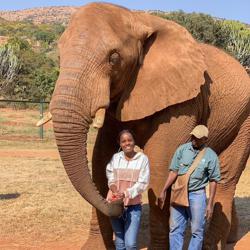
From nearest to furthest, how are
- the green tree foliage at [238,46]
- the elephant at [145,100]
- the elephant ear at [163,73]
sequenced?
the elephant at [145,100] → the elephant ear at [163,73] → the green tree foliage at [238,46]

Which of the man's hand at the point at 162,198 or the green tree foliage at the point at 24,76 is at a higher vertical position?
the man's hand at the point at 162,198

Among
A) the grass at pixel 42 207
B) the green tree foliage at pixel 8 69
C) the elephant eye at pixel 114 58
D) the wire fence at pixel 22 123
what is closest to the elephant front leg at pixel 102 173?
the grass at pixel 42 207

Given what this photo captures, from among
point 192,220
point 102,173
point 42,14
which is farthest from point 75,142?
point 42,14

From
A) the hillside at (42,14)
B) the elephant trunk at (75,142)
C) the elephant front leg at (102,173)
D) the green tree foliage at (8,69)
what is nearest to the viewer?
the elephant trunk at (75,142)

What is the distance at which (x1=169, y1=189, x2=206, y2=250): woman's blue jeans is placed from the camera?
5305 mm

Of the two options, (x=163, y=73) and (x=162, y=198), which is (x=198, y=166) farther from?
(x=163, y=73)

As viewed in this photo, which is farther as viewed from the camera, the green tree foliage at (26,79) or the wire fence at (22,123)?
the green tree foliage at (26,79)

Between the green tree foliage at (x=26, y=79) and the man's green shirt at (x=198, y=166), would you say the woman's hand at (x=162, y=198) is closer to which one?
the man's green shirt at (x=198, y=166)

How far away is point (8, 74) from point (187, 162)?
128ft

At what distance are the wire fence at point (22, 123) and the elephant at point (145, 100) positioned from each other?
39.9 ft

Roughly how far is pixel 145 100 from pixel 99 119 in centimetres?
84

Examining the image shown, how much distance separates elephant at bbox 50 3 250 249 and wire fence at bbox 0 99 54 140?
12174 millimetres

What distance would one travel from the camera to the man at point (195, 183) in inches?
205

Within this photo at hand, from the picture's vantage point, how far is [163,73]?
18.3 feet
